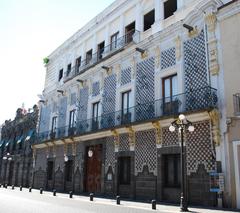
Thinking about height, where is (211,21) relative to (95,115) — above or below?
above

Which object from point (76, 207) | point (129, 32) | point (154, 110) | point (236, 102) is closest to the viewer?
point (76, 207)

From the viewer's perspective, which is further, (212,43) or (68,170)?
(68,170)

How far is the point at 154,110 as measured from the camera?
48.3ft

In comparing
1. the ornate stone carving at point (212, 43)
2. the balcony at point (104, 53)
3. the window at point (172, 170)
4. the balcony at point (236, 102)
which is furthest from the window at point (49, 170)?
the balcony at point (236, 102)

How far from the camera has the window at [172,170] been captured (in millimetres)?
13312

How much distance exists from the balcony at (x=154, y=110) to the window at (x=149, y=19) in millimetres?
4836

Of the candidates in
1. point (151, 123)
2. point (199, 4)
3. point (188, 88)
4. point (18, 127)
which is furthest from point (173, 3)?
point (18, 127)

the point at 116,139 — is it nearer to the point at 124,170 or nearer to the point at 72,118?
the point at 124,170

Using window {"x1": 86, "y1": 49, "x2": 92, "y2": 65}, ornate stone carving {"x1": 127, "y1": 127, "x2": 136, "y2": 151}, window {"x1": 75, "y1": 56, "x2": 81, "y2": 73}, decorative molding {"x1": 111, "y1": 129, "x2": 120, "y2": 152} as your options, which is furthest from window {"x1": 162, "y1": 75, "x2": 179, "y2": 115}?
window {"x1": 75, "y1": 56, "x2": 81, "y2": 73}

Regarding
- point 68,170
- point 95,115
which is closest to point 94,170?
point 68,170

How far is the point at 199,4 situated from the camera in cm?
1377

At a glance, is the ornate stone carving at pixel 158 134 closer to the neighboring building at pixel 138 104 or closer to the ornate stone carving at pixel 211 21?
the neighboring building at pixel 138 104

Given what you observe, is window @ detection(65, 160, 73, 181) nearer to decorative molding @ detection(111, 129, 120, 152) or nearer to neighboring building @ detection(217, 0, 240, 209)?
decorative molding @ detection(111, 129, 120, 152)

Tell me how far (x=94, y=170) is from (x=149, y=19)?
9469mm
